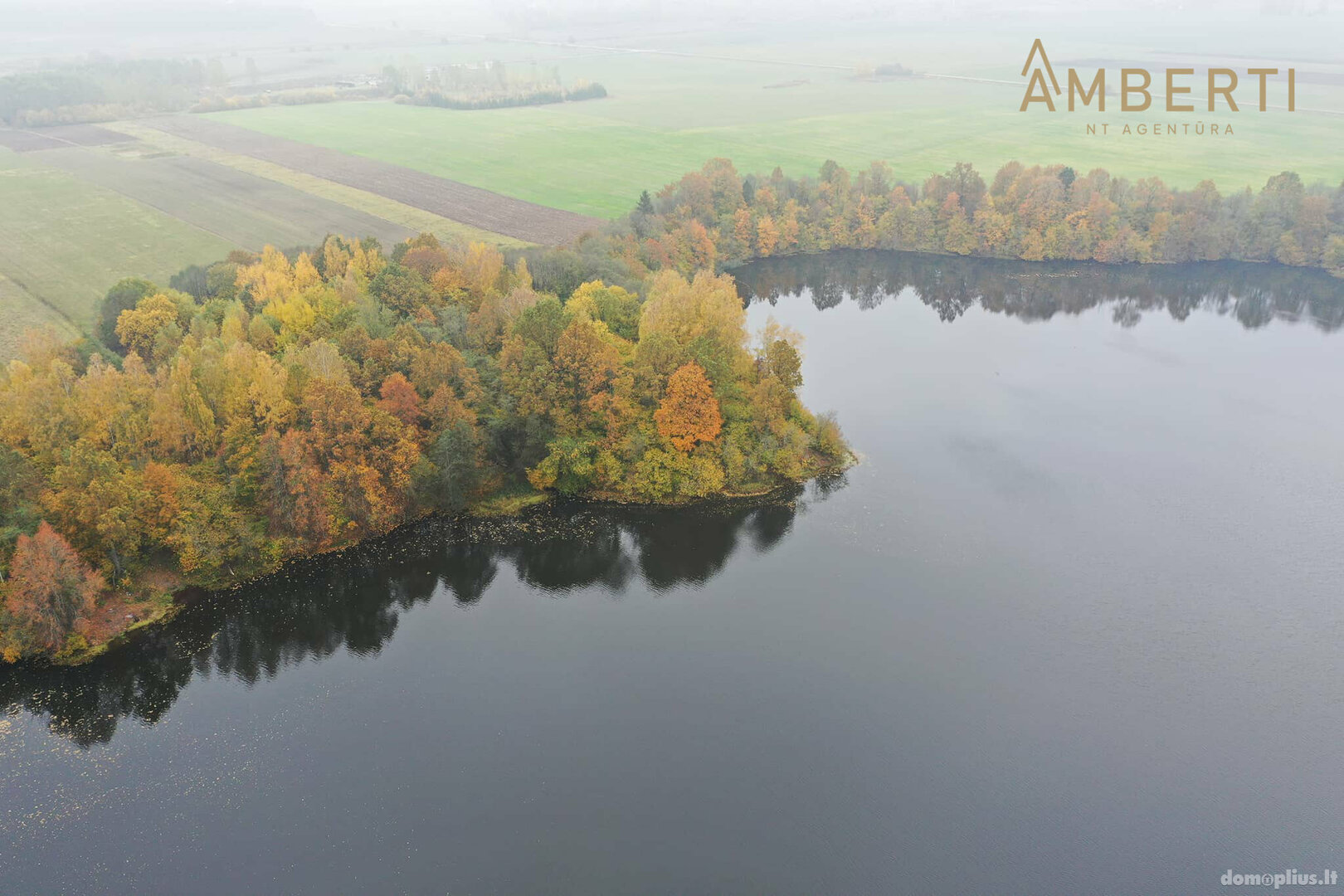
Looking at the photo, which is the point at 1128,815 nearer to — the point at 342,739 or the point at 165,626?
the point at 342,739

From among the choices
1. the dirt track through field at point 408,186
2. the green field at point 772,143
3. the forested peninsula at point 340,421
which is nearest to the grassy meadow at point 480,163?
the green field at point 772,143

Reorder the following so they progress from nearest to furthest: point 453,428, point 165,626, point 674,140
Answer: point 165,626 < point 453,428 < point 674,140

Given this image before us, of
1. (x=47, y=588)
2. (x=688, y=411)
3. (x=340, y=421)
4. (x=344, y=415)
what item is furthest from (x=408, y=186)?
(x=47, y=588)

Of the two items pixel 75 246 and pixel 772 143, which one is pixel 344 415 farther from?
pixel 772 143

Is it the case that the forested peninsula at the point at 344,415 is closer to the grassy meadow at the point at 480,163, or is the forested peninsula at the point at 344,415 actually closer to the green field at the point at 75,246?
the green field at the point at 75,246

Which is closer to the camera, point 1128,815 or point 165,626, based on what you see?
point 1128,815

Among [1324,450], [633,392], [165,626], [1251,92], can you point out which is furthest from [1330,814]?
[1251,92]

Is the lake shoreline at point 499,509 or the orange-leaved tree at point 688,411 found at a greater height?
the orange-leaved tree at point 688,411
